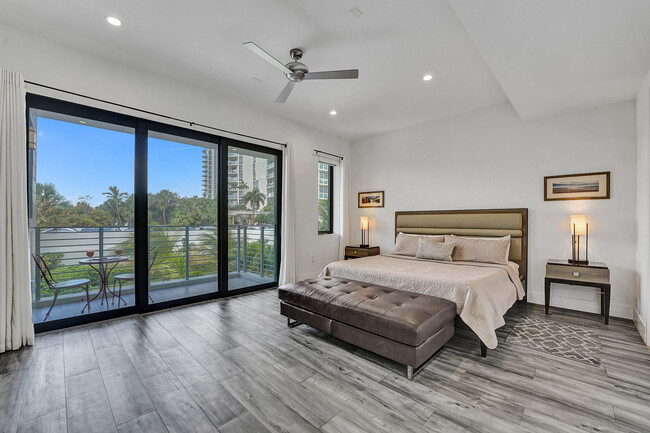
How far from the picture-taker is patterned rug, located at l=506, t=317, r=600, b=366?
2533 millimetres

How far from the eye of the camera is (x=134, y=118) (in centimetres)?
348

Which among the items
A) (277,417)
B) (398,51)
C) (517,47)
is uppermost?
(398,51)

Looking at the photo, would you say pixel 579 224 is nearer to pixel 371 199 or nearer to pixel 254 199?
pixel 371 199

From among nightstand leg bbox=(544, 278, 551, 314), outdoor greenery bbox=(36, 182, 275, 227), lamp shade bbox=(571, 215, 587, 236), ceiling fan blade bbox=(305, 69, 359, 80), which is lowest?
nightstand leg bbox=(544, 278, 551, 314)

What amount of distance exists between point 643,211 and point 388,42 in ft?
10.3

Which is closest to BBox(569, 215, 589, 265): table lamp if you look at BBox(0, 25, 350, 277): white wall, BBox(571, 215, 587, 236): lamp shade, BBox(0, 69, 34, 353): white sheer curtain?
BBox(571, 215, 587, 236): lamp shade

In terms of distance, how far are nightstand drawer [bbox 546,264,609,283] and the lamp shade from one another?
505 mm

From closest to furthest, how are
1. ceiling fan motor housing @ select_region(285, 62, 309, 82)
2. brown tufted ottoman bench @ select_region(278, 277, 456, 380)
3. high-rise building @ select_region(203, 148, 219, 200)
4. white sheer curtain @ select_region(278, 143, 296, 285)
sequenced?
brown tufted ottoman bench @ select_region(278, 277, 456, 380)
ceiling fan motor housing @ select_region(285, 62, 309, 82)
high-rise building @ select_region(203, 148, 219, 200)
white sheer curtain @ select_region(278, 143, 296, 285)

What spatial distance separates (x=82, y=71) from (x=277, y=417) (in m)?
3.82

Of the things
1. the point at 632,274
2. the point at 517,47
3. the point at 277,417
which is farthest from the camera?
the point at 632,274

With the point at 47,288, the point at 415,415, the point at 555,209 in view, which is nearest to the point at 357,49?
the point at 415,415

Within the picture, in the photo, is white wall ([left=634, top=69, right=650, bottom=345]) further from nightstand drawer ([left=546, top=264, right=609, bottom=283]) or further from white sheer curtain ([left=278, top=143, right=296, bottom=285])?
white sheer curtain ([left=278, top=143, right=296, bottom=285])

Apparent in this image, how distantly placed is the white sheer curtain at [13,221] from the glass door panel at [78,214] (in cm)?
29

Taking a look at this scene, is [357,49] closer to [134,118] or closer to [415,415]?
[134,118]
